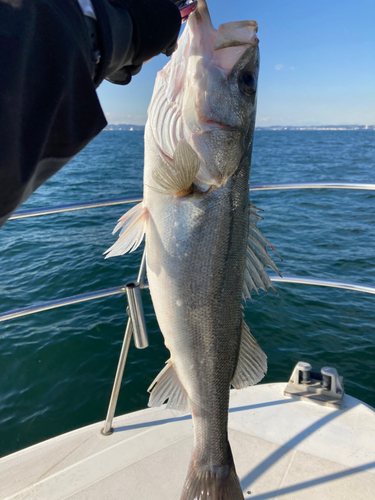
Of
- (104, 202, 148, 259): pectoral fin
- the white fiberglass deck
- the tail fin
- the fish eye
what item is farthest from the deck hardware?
the fish eye

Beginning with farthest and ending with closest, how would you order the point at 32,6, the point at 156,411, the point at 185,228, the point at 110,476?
the point at 156,411 < the point at 110,476 < the point at 185,228 < the point at 32,6

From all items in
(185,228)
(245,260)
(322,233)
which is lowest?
(322,233)

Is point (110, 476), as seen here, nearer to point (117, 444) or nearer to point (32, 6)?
point (117, 444)

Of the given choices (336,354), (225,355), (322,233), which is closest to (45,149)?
(225,355)

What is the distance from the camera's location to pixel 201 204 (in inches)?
55.8

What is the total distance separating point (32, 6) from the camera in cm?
60

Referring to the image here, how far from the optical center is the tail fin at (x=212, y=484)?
157cm

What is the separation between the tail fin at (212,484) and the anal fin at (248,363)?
1.25 ft

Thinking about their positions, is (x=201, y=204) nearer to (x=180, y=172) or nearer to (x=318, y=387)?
(x=180, y=172)

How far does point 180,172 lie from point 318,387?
2258 mm

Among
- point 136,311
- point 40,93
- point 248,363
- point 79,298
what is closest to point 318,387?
point 248,363

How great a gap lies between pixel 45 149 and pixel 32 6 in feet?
0.75

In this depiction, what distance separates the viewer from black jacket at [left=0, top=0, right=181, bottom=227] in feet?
1.89

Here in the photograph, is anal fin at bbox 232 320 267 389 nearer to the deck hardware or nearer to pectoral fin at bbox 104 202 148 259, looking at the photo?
pectoral fin at bbox 104 202 148 259
